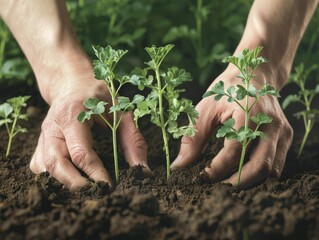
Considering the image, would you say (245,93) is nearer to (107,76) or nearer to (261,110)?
(261,110)

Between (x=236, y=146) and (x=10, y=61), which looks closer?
(x=236, y=146)

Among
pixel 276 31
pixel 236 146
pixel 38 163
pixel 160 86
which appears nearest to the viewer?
pixel 160 86

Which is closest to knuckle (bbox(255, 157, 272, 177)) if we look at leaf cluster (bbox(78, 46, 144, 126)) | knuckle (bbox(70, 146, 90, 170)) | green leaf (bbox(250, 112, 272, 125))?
green leaf (bbox(250, 112, 272, 125))

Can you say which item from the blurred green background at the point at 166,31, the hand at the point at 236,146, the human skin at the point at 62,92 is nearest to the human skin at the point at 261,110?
the hand at the point at 236,146

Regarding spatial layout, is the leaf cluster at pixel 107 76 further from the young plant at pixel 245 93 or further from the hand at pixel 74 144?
the young plant at pixel 245 93

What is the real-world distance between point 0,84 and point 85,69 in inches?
46.0

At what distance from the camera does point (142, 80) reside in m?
2.04

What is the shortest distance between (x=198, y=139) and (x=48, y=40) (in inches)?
33.8

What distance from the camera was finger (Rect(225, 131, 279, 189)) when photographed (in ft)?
Result: 6.93

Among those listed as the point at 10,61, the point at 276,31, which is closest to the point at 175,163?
the point at 276,31

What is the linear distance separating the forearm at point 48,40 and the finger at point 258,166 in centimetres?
79

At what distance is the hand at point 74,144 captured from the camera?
6.86 feet

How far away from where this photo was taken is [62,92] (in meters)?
2.37

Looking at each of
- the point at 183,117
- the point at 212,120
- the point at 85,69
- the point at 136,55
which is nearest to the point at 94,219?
the point at 212,120
